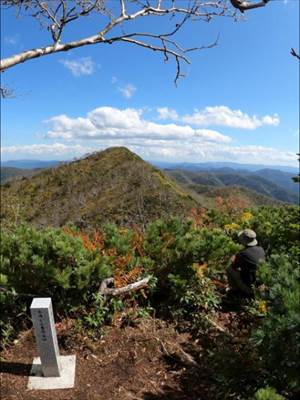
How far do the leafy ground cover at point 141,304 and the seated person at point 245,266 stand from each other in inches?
6.4

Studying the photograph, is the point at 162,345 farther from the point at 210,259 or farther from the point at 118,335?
the point at 210,259

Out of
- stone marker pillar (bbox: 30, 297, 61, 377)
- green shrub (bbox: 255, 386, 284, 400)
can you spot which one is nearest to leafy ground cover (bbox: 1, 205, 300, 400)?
stone marker pillar (bbox: 30, 297, 61, 377)

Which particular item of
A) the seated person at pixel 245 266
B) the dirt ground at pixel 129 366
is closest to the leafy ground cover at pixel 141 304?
the dirt ground at pixel 129 366

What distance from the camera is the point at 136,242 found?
21.6 feet

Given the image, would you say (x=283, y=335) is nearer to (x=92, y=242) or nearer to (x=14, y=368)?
(x=14, y=368)

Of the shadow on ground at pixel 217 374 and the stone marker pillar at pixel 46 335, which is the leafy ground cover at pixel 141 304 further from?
the stone marker pillar at pixel 46 335

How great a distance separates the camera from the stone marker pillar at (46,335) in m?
4.63

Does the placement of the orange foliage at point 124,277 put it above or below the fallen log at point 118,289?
above

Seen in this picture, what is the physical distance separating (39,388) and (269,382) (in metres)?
2.80

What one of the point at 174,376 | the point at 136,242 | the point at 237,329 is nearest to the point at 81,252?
the point at 136,242

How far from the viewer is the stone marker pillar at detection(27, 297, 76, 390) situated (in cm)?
465

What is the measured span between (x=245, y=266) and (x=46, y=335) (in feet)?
10.8

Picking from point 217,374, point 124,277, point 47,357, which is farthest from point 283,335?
point 124,277

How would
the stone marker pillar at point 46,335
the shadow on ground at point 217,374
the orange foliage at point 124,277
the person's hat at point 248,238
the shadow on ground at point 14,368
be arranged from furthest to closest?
the person's hat at point 248,238, the orange foliage at point 124,277, the shadow on ground at point 14,368, the stone marker pillar at point 46,335, the shadow on ground at point 217,374
